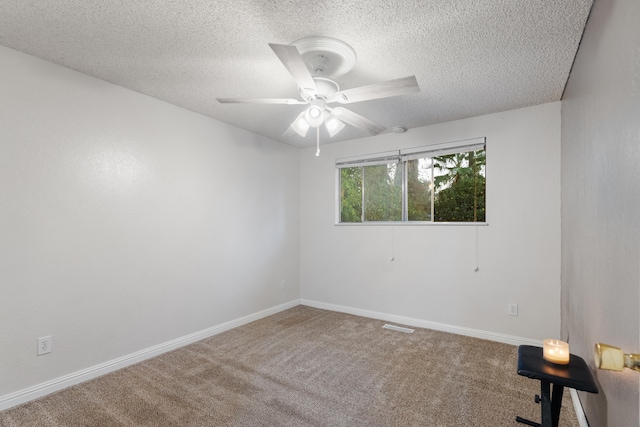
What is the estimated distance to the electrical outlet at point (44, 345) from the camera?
219 centimetres

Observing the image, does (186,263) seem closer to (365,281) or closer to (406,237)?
(365,281)

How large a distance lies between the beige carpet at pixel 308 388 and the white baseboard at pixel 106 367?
2.3 inches

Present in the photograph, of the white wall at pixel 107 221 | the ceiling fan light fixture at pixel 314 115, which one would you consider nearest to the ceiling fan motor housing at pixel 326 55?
the ceiling fan light fixture at pixel 314 115

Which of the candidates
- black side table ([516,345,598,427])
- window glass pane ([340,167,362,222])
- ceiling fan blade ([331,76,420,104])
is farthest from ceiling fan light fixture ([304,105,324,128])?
window glass pane ([340,167,362,222])

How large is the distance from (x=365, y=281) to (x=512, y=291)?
1.61 meters

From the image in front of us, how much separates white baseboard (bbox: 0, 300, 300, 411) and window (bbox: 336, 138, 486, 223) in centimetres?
203

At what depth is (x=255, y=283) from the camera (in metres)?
3.91

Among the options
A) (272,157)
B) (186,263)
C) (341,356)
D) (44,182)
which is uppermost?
(272,157)

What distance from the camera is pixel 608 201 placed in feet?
4.46

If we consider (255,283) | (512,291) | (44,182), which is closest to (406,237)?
(512,291)

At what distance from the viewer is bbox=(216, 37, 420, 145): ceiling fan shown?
1789mm

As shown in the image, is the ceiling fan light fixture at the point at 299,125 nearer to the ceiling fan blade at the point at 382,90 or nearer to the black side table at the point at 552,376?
the ceiling fan blade at the point at 382,90

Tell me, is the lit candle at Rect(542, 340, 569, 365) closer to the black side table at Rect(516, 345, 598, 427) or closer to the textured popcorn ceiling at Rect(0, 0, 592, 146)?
the black side table at Rect(516, 345, 598, 427)

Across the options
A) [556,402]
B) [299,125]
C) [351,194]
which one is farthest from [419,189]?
[556,402]
